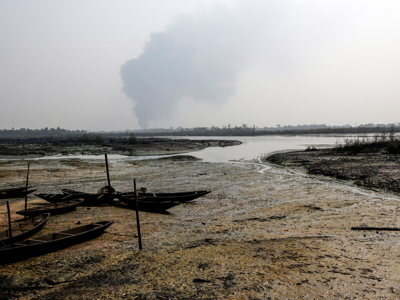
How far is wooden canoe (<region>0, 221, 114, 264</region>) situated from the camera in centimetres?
764

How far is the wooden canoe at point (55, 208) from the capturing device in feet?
41.3

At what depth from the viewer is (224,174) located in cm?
2544

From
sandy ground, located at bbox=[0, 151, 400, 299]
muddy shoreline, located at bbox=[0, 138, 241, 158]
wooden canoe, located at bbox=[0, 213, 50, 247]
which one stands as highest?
muddy shoreline, located at bbox=[0, 138, 241, 158]

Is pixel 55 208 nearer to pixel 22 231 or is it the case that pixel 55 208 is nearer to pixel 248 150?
pixel 22 231

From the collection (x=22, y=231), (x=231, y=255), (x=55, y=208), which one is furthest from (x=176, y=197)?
(x=231, y=255)

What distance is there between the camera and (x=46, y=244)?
322 inches

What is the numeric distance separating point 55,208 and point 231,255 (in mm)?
9641

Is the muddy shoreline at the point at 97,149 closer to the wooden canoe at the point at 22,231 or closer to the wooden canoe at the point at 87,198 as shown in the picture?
the wooden canoe at the point at 87,198

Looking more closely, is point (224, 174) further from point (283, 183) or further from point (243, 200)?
point (243, 200)

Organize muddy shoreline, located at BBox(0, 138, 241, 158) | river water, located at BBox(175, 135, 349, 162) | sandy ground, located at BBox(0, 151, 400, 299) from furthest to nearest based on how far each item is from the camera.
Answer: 1. muddy shoreline, located at BBox(0, 138, 241, 158)
2. river water, located at BBox(175, 135, 349, 162)
3. sandy ground, located at BBox(0, 151, 400, 299)

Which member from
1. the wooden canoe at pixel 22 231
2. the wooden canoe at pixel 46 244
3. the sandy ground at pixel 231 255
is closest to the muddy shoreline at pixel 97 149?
the sandy ground at pixel 231 255

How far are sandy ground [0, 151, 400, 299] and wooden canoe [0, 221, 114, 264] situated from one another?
0.21 metres

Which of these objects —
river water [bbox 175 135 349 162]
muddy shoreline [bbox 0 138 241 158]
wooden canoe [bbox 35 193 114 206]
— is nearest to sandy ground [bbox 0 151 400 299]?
wooden canoe [bbox 35 193 114 206]

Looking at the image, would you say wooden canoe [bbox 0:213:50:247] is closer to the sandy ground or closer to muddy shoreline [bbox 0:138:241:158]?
the sandy ground
